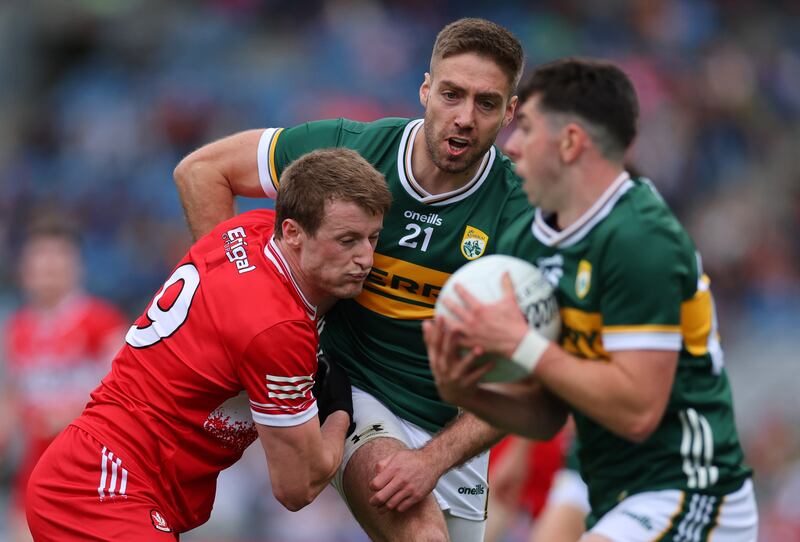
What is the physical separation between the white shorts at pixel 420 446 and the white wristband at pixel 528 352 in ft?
5.88

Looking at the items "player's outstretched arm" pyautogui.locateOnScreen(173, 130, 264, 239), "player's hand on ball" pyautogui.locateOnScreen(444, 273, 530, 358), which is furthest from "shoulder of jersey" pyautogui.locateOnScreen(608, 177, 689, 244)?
"player's outstretched arm" pyautogui.locateOnScreen(173, 130, 264, 239)

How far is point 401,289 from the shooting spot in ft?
19.3

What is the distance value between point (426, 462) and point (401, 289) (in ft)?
2.81

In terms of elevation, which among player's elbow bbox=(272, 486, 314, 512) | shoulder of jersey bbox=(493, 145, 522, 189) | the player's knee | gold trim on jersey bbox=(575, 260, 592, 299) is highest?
gold trim on jersey bbox=(575, 260, 592, 299)

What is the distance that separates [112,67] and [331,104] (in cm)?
362

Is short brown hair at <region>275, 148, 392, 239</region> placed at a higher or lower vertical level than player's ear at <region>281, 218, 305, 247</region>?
higher

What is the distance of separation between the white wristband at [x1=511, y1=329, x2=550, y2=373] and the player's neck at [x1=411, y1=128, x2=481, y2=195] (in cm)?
182

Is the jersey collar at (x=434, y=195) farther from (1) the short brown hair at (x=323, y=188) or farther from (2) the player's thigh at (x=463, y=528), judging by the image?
(2) the player's thigh at (x=463, y=528)

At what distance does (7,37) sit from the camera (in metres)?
17.7

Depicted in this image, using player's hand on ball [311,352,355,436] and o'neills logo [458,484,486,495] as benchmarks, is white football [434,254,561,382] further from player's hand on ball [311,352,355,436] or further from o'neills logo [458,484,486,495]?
o'neills logo [458,484,486,495]

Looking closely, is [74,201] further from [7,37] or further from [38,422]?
[38,422]

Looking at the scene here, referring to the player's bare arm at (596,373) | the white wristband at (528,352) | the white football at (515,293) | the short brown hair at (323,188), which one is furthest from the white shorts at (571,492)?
the white wristband at (528,352)

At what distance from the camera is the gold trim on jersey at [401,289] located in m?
5.83

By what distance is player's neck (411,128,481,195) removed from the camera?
230 inches
